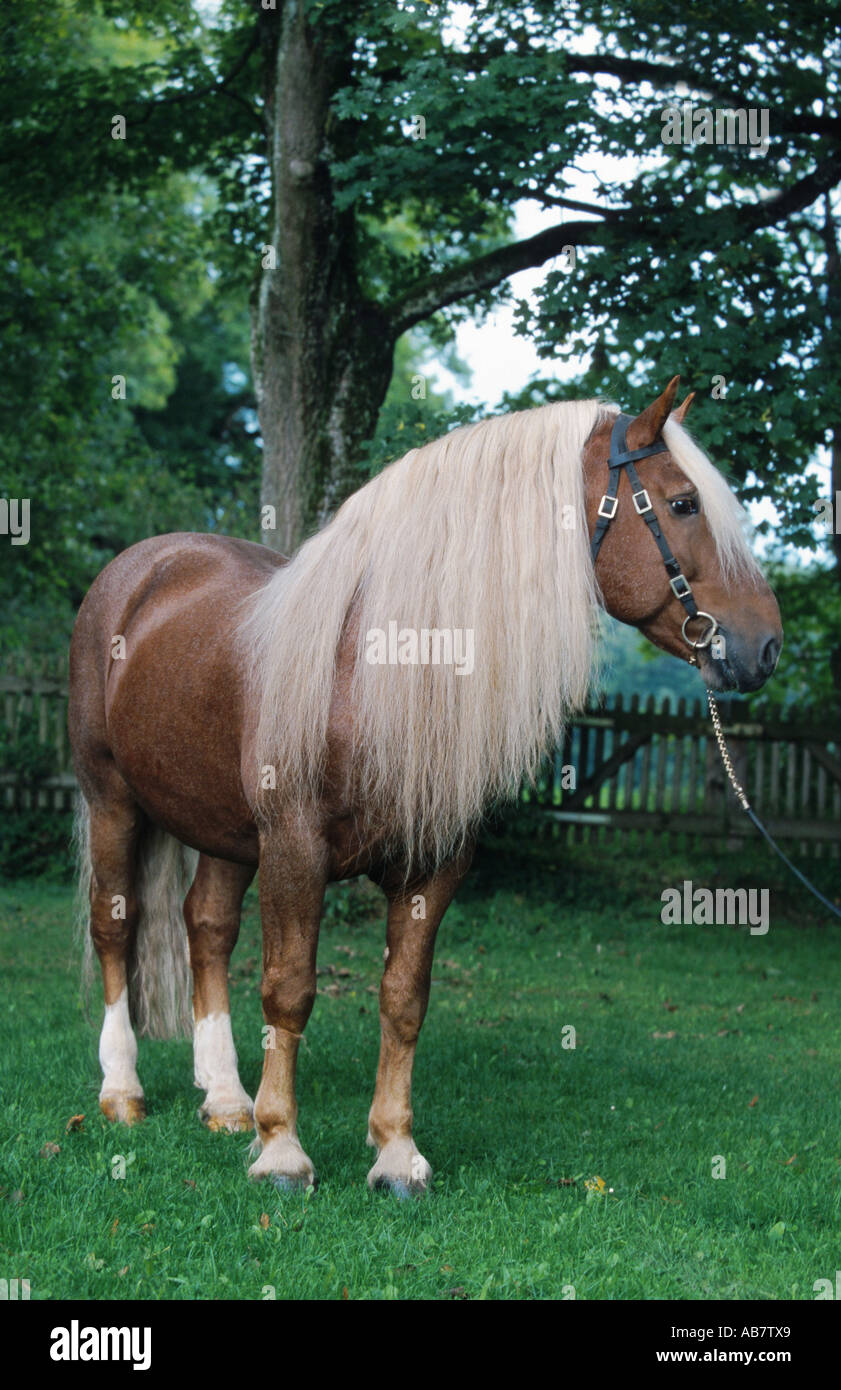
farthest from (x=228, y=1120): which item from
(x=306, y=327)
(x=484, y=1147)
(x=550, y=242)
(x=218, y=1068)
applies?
(x=550, y=242)

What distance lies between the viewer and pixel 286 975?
13.4 ft

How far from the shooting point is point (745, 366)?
8.48m

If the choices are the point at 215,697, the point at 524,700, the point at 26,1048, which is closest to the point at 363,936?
the point at 26,1048

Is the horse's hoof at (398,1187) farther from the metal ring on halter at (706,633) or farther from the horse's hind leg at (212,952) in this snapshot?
the metal ring on halter at (706,633)

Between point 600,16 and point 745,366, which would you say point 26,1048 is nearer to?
point 745,366

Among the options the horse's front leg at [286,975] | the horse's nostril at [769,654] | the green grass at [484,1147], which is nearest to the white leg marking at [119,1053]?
the green grass at [484,1147]

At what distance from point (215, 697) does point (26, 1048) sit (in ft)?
7.87

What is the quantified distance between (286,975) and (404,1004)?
426 millimetres

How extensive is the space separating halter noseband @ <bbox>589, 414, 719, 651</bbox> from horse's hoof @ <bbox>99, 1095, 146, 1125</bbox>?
9.24 feet

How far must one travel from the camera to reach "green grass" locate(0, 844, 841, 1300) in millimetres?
3441

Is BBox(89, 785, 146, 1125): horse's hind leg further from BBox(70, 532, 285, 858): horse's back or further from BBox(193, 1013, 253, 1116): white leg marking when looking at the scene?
BBox(193, 1013, 253, 1116): white leg marking

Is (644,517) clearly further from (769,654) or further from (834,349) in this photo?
(834,349)

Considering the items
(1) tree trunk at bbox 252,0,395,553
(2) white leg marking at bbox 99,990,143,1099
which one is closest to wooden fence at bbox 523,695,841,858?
(1) tree trunk at bbox 252,0,395,553

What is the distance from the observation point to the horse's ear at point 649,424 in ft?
12.5
